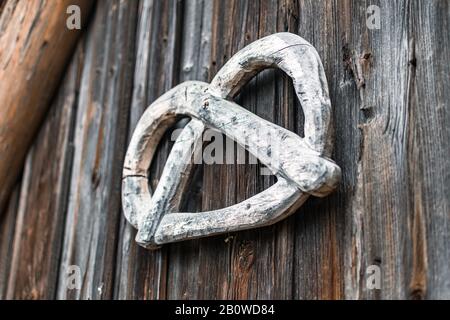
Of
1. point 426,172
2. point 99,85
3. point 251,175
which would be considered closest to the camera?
point 426,172

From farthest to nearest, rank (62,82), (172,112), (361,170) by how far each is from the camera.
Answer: (62,82), (172,112), (361,170)

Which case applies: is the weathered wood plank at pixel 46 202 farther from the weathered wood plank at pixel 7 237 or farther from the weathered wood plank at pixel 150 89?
the weathered wood plank at pixel 150 89

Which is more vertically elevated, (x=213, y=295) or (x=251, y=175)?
(x=251, y=175)

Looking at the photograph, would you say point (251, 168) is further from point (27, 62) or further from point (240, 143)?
point (27, 62)

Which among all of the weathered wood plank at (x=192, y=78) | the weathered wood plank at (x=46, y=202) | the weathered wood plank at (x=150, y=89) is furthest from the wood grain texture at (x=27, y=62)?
the weathered wood plank at (x=192, y=78)

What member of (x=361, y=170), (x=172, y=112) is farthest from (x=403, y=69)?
(x=172, y=112)

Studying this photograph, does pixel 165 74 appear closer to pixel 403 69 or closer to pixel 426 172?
pixel 403 69
